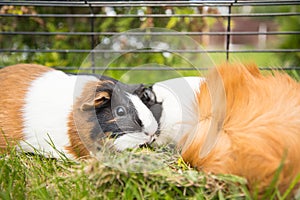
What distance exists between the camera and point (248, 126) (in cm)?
112

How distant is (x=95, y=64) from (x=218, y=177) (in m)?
1.35

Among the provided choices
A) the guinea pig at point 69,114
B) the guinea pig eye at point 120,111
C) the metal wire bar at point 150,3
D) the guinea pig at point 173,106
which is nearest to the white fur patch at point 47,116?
the guinea pig at point 69,114

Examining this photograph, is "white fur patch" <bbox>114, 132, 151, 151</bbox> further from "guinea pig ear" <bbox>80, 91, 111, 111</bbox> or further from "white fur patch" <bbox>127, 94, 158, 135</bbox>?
"guinea pig ear" <bbox>80, 91, 111, 111</bbox>

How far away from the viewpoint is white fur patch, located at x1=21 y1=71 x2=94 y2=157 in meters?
1.46

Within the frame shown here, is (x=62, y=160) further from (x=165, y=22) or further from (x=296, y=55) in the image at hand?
(x=296, y=55)

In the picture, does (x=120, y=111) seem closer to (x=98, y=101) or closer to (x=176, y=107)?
(x=98, y=101)

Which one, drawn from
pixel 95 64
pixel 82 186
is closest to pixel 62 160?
pixel 82 186

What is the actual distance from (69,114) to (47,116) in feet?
0.29

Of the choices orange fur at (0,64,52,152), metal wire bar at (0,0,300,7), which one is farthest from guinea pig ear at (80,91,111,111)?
metal wire bar at (0,0,300,7)

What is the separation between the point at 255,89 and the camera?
1.27 m

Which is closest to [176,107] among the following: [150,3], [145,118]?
[145,118]

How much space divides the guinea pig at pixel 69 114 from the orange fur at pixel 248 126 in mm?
194

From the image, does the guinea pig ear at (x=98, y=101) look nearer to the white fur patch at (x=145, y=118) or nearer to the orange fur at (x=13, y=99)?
the white fur patch at (x=145, y=118)

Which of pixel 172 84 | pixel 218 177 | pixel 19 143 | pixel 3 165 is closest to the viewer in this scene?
pixel 218 177
